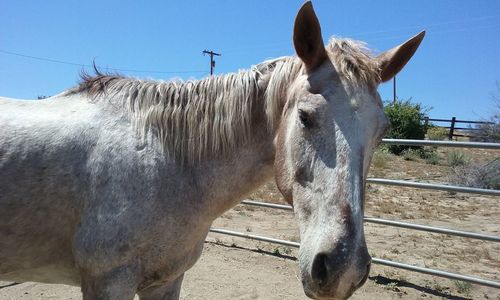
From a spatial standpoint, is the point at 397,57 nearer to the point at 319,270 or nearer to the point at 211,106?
the point at 211,106

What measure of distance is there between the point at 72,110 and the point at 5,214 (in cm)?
66

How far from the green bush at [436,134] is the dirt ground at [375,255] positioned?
13024mm

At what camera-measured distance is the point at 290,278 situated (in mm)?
4750

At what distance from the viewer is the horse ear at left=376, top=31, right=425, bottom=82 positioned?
212cm

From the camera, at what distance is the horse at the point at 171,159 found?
5.57 feet

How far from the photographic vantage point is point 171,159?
2074 millimetres

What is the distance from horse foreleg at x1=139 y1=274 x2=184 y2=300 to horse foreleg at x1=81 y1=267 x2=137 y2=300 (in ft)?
1.13

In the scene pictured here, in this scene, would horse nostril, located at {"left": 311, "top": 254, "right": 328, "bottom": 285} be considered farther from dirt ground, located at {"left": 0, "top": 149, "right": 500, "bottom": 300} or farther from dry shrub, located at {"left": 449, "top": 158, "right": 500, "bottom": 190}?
dry shrub, located at {"left": 449, "top": 158, "right": 500, "bottom": 190}

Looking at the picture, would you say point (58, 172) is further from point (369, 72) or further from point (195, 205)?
point (369, 72)

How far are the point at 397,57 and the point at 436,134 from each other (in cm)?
2208

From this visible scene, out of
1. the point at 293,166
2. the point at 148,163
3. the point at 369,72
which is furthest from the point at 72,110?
the point at 369,72

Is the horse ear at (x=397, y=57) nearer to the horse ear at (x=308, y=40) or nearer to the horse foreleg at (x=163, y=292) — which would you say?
the horse ear at (x=308, y=40)

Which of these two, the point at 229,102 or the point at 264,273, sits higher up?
the point at 229,102

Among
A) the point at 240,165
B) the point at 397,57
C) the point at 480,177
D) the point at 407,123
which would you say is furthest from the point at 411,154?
the point at 240,165
